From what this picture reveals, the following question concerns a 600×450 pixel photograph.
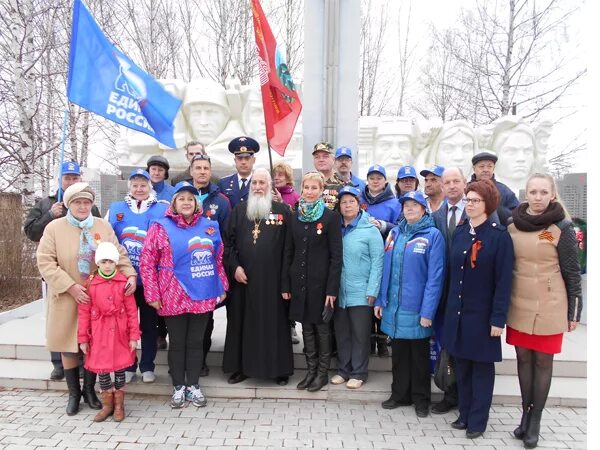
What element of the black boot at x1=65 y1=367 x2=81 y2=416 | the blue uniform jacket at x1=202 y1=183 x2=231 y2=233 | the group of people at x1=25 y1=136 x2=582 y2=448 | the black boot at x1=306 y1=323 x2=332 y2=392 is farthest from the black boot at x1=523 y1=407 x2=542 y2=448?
the black boot at x1=65 y1=367 x2=81 y2=416

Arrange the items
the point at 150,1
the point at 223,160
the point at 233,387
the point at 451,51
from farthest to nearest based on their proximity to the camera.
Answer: the point at 451,51 → the point at 150,1 → the point at 223,160 → the point at 233,387

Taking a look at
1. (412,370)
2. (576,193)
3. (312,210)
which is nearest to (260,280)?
(312,210)

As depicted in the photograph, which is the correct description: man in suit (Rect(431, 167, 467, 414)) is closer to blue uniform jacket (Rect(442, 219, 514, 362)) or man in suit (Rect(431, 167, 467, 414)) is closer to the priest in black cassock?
blue uniform jacket (Rect(442, 219, 514, 362))

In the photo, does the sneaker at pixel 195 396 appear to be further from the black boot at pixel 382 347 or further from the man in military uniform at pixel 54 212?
the black boot at pixel 382 347

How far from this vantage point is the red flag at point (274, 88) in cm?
460

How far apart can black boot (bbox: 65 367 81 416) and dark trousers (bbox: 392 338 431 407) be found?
2.62 metres

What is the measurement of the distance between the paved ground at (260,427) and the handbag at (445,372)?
0.26 m

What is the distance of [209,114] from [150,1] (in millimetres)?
9967

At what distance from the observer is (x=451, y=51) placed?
18469mm

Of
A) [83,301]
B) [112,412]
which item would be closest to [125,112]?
[83,301]

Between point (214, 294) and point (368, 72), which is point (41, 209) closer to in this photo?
point (214, 294)

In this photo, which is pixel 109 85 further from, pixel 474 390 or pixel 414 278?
pixel 474 390

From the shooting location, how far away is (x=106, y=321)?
11.4ft

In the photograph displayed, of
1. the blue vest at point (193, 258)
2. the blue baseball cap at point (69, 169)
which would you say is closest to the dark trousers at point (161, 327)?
the blue vest at point (193, 258)
